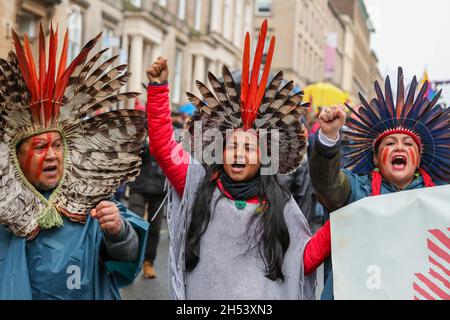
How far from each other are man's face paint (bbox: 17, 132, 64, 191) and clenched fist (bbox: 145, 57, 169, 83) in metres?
0.54

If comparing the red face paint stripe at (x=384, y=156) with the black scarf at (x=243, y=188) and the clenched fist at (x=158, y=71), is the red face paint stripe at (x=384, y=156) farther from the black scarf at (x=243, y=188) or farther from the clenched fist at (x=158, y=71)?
the clenched fist at (x=158, y=71)

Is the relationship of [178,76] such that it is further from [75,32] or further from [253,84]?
[253,84]

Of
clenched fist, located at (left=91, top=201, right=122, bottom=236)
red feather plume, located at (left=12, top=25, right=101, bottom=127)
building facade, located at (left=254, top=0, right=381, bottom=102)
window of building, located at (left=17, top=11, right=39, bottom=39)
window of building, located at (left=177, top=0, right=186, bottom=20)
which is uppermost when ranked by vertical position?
building facade, located at (left=254, top=0, right=381, bottom=102)

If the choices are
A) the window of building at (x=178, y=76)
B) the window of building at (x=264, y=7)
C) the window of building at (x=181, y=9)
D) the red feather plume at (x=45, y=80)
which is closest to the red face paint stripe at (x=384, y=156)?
the red feather plume at (x=45, y=80)

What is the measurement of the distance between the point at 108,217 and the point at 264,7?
45.8 metres

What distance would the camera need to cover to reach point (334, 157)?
3.27 meters

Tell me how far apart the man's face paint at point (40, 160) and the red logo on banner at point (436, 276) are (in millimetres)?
1705

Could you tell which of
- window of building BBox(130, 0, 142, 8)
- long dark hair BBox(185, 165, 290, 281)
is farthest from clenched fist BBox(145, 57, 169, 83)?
window of building BBox(130, 0, 142, 8)

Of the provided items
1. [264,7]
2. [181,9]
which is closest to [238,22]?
[181,9]

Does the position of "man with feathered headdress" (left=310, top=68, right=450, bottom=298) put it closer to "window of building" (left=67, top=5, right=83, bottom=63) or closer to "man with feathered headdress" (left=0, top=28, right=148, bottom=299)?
"man with feathered headdress" (left=0, top=28, right=148, bottom=299)

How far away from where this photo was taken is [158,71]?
3479 millimetres

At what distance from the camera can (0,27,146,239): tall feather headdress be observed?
3320mm

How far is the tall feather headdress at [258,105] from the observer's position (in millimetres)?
3449

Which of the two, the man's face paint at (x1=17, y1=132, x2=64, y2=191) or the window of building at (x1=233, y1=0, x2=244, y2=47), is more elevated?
the window of building at (x1=233, y1=0, x2=244, y2=47)
